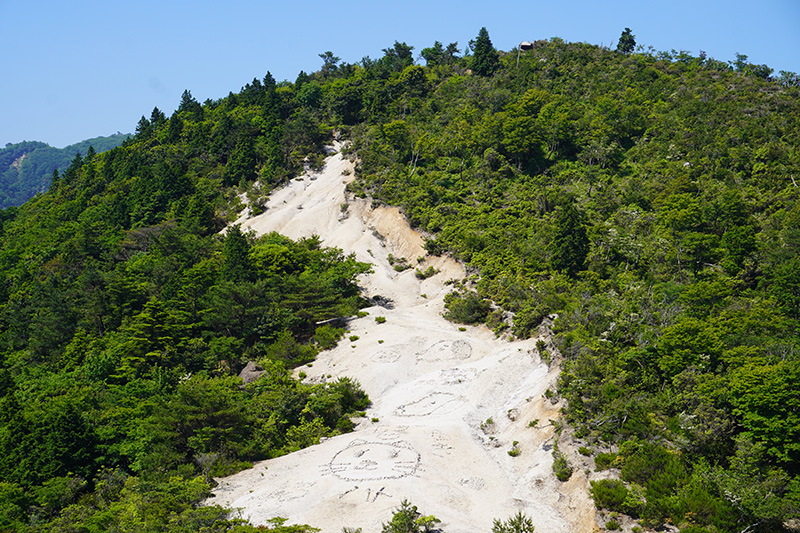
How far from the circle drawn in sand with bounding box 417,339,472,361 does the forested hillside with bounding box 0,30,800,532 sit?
5131mm

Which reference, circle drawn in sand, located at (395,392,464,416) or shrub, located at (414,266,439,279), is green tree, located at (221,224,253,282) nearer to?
shrub, located at (414,266,439,279)

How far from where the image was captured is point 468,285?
61.6 meters

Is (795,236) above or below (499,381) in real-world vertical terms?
above

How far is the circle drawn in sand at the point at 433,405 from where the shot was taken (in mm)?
42562

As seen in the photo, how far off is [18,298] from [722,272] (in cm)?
8355

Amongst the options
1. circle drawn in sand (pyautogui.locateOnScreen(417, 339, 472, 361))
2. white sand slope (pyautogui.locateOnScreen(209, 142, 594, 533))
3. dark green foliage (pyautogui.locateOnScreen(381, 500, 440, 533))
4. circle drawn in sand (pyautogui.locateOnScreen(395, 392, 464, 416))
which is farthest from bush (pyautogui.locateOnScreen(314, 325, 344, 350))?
dark green foliage (pyautogui.locateOnScreen(381, 500, 440, 533))

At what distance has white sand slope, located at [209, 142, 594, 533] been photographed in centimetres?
2980

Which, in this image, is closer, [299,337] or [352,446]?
[352,446]

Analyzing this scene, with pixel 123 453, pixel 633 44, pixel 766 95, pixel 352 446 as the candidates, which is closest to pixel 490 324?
pixel 352 446

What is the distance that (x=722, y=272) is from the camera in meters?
50.5

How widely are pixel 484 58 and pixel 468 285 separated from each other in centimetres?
6140

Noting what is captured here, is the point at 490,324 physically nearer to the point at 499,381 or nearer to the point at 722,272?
the point at 499,381

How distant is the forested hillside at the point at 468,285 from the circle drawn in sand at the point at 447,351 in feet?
16.8

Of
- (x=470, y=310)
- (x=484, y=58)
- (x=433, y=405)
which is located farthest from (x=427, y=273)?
(x=484, y=58)
